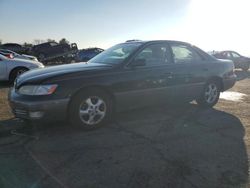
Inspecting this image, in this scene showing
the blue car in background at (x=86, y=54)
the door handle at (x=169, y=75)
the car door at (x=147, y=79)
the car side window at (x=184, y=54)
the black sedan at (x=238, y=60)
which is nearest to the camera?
the car door at (x=147, y=79)

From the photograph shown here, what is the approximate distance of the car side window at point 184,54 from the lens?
21.3 ft

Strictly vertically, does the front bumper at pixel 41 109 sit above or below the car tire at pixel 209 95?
above

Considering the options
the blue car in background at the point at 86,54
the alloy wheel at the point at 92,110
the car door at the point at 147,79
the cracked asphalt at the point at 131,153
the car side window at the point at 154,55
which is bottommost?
the blue car in background at the point at 86,54

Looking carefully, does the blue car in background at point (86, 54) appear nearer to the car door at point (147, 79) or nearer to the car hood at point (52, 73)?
the car door at point (147, 79)

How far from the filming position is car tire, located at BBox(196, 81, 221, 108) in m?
7.12

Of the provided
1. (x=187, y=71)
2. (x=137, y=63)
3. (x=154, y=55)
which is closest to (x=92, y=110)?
(x=137, y=63)

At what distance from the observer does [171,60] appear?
250 inches

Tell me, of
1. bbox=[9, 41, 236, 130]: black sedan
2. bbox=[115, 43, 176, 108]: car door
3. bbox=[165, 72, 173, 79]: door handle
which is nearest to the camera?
bbox=[9, 41, 236, 130]: black sedan

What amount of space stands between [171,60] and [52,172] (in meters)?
3.65

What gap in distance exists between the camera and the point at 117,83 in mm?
5395

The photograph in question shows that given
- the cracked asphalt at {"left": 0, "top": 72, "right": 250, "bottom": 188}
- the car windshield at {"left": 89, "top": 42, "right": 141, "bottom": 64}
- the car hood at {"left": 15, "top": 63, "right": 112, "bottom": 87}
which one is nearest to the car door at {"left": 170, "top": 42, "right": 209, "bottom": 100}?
the cracked asphalt at {"left": 0, "top": 72, "right": 250, "bottom": 188}

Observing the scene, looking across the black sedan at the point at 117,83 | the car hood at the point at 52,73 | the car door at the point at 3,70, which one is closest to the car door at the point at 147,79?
the black sedan at the point at 117,83

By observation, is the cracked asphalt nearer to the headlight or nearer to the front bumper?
the front bumper

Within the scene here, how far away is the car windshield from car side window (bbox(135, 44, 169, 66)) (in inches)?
7.3
